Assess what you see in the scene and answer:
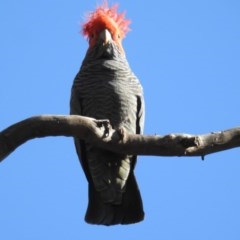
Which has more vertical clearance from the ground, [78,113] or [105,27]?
[105,27]

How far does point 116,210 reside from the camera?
5910mm

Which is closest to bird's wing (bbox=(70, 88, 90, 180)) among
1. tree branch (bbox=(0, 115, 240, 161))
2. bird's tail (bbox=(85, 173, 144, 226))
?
bird's tail (bbox=(85, 173, 144, 226))

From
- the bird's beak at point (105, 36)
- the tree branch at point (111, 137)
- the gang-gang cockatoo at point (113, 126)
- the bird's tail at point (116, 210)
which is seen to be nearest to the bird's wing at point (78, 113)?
the gang-gang cockatoo at point (113, 126)

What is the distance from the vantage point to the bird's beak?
641 cm

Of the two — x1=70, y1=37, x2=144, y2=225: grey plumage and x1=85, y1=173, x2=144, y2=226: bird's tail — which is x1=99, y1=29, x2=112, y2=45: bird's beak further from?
x1=85, y1=173, x2=144, y2=226: bird's tail

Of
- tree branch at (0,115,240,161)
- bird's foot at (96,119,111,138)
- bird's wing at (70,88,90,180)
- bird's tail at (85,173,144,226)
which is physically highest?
bird's wing at (70,88,90,180)

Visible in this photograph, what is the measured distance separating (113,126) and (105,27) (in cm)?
140

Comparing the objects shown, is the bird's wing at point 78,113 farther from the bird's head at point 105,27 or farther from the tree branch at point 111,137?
the tree branch at point 111,137

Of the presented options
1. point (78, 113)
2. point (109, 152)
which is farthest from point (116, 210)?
point (78, 113)

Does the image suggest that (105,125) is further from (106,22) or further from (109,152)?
(106,22)

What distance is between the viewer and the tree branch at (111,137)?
4039mm

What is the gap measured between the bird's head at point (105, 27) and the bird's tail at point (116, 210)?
181 cm

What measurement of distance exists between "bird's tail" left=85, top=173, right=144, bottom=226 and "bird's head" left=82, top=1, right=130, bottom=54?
181 centimetres

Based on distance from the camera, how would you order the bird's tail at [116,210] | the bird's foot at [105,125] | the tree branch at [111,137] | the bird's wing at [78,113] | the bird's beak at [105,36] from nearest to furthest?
the tree branch at [111,137] → the bird's foot at [105,125] → the bird's tail at [116,210] → the bird's wing at [78,113] → the bird's beak at [105,36]
